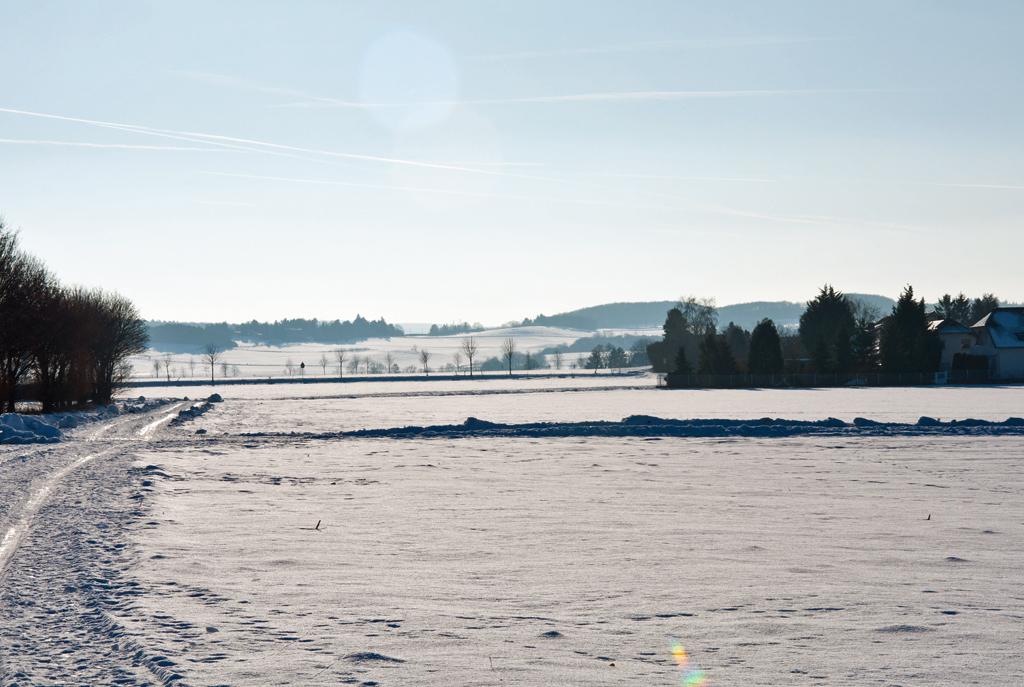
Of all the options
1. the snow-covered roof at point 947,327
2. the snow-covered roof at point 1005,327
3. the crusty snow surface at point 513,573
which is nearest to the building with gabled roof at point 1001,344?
the snow-covered roof at point 1005,327

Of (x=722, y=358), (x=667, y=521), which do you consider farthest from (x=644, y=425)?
(x=722, y=358)

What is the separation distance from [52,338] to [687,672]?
4740 centimetres

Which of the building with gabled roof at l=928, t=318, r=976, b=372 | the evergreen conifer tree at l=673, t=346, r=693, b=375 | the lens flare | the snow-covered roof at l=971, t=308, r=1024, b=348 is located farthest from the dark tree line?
the snow-covered roof at l=971, t=308, r=1024, b=348

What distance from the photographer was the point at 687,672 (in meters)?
5.72

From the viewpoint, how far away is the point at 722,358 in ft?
275

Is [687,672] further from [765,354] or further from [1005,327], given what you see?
[1005,327]

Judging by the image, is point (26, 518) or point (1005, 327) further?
point (1005, 327)

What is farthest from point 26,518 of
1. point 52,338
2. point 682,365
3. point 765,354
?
point 682,365

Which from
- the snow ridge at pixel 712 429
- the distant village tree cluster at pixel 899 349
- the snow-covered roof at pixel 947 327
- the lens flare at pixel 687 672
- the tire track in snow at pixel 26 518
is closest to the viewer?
the lens flare at pixel 687 672

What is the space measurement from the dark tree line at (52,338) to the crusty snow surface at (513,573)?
2311cm

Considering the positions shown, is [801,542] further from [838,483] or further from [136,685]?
[136,685]

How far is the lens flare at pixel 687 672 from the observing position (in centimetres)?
554

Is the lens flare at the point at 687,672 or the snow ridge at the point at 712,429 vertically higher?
the lens flare at the point at 687,672

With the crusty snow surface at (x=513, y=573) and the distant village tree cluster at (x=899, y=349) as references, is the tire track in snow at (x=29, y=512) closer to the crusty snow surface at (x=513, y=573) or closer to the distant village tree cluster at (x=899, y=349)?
the crusty snow surface at (x=513, y=573)
